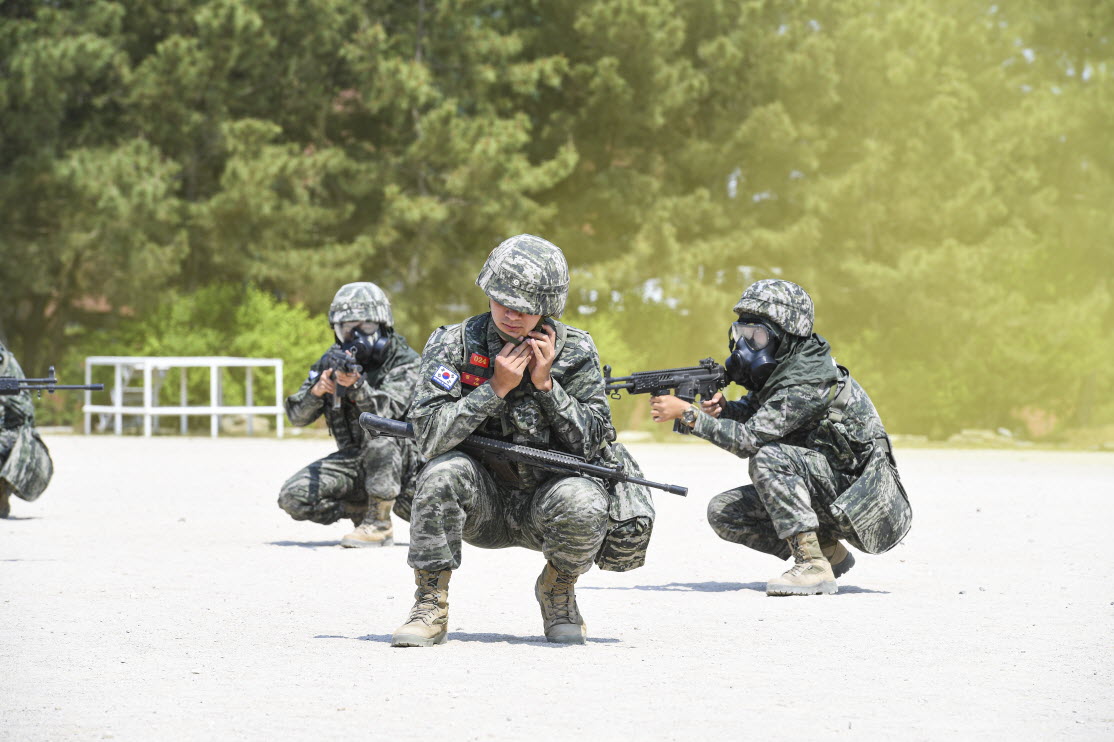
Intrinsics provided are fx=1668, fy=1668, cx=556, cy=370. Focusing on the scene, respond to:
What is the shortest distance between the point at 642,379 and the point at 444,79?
2314 centimetres

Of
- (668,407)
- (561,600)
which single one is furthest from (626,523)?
(668,407)

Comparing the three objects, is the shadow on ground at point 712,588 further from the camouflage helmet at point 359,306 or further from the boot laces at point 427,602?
the camouflage helmet at point 359,306

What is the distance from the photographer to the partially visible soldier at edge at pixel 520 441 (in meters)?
6.29

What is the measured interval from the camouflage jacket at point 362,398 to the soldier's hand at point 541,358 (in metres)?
4.45

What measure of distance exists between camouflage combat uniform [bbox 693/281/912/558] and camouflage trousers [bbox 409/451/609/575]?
2.03 m

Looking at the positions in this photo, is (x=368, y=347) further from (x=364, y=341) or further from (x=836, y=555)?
(x=836, y=555)

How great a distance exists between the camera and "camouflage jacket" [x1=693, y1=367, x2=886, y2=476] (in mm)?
8500

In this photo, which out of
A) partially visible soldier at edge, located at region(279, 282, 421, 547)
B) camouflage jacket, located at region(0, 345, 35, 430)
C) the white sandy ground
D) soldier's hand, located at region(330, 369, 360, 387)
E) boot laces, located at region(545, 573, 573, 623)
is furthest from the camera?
camouflage jacket, located at region(0, 345, 35, 430)

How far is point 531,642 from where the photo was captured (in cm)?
669

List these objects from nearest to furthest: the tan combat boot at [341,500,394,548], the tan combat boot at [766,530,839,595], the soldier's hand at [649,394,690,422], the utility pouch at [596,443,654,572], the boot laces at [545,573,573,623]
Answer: the utility pouch at [596,443,654,572]
the boot laces at [545,573,573,623]
the soldier's hand at [649,394,690,422]
the tan combat boot at [766,530,839,595]
the tan combat boot at [341,500,394,548]

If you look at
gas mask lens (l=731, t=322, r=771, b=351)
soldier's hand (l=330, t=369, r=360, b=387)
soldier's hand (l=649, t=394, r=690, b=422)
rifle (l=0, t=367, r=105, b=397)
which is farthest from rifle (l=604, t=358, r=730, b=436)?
rifle (l=0, t=367, r=105, b=397)

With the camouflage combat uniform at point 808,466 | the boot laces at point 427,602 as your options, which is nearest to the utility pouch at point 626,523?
the boot laces at point 427,602

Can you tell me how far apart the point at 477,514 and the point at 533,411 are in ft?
1.51

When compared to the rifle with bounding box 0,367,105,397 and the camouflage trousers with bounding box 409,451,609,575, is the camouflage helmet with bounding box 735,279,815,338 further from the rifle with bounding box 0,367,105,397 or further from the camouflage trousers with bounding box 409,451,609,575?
the rifle with bounding box 0,367,105,397
